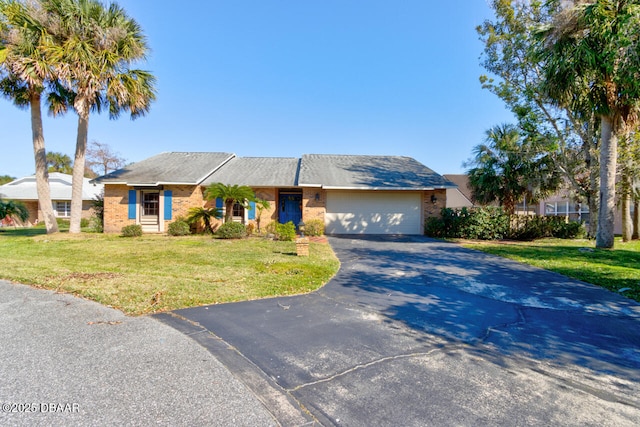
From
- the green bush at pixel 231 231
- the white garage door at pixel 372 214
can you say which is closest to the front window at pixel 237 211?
the green bush at pixel 231 231

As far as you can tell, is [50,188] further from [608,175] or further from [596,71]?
[608,175]

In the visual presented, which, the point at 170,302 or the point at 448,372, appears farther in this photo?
the point at 170,302

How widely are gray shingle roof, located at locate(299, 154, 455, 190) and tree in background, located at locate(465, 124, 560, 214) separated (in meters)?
2.50

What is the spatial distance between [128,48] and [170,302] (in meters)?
13.6

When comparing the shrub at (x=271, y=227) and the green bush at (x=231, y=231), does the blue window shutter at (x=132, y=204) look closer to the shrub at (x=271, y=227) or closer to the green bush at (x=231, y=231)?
the green bush at (x=231, y=231)

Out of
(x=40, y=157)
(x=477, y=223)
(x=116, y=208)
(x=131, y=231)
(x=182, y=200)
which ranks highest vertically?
(x=40, y=157)

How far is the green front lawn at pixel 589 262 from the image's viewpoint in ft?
21.8

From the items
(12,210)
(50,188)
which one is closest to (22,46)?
(12,210)

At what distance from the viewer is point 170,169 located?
1739 centimetres

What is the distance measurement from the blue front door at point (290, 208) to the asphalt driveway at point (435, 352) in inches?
422

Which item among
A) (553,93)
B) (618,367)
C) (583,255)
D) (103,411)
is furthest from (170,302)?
(553,93)

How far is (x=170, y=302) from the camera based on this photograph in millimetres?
4969

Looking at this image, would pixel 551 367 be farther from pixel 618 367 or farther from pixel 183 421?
pixel 183 421

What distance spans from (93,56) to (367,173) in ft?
44.4
